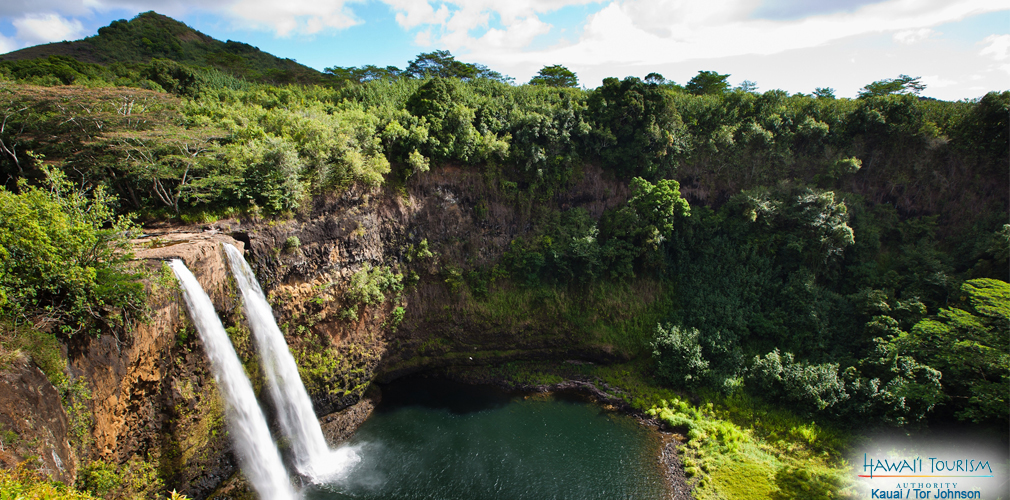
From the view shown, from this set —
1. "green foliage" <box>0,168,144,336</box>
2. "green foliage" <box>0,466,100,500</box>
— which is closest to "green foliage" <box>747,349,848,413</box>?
"green foliage" <box>0,466,100,500</box>

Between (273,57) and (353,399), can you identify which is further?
(273,57)

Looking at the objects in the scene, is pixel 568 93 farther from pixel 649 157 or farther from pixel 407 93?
pixel 407 93

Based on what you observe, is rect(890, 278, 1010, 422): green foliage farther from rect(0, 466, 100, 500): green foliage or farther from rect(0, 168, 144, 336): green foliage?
rect(0, 168, 144, 336): green foliage

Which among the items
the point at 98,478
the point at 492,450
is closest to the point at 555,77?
the point at 492,450

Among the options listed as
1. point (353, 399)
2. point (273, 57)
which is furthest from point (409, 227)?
point (273, 57)

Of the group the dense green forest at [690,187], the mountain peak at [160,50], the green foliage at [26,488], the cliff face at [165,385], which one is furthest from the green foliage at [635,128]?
the green foliage at [26,488]

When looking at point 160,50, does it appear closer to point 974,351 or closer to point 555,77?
point 555,77

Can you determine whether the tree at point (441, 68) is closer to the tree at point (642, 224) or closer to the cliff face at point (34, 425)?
the tree at point (642, 224)
